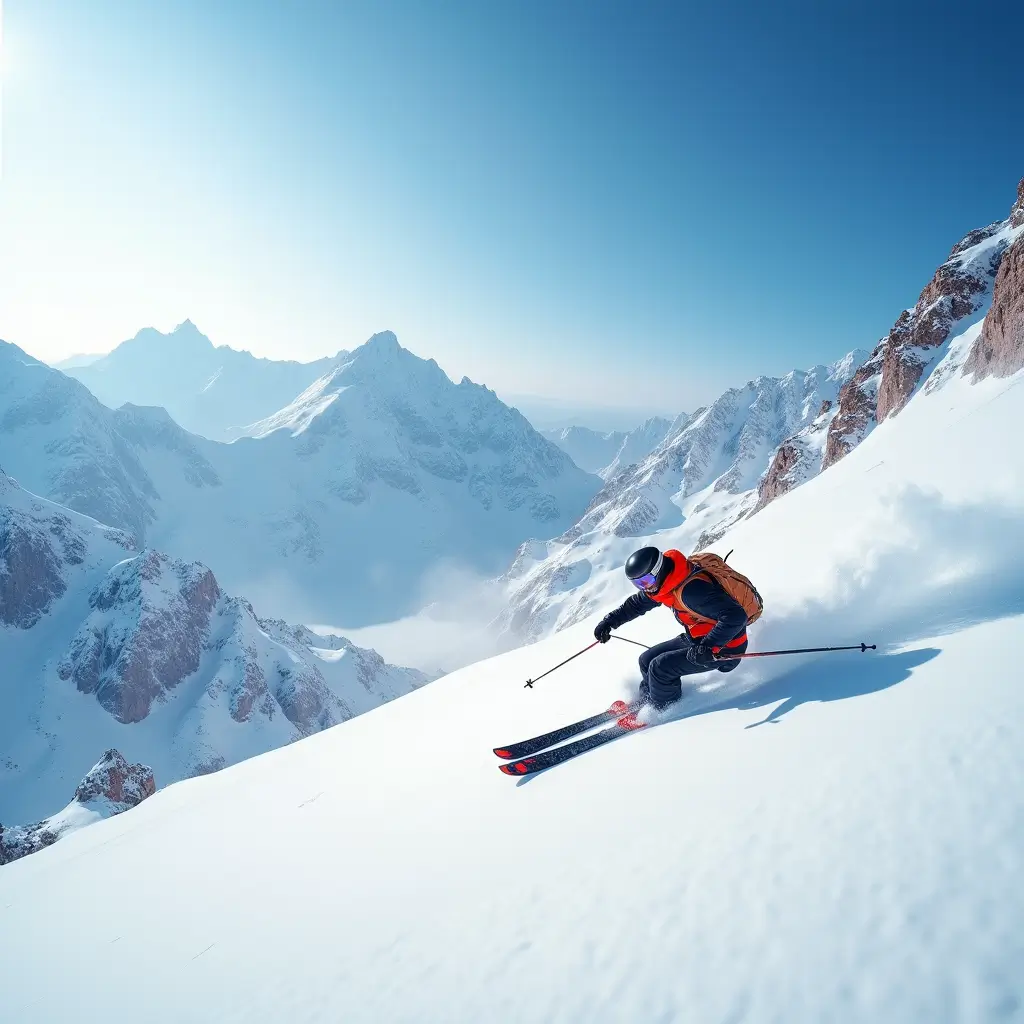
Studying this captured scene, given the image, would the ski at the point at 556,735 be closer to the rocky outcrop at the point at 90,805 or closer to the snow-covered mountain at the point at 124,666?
the rocky outcrop at the point at 90,805

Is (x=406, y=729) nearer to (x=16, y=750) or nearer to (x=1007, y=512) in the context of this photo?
(x=1007, y=512)

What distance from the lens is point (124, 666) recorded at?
291ft

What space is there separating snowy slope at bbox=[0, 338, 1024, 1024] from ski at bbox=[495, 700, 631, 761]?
1.06 feet

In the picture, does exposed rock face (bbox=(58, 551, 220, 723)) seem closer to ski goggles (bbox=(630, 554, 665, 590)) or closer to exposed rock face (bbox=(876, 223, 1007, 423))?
ski goggles (bbox=(630, 554, 665, 590))

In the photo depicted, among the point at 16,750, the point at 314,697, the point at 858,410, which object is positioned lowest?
the point at 314,697

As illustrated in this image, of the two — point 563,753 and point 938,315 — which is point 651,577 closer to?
point 563,753

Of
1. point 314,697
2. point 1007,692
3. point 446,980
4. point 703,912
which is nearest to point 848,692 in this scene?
point 1007,692

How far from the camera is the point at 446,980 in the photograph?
3.25 m

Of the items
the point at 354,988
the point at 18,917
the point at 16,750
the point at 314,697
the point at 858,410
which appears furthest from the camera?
the point at 314,697

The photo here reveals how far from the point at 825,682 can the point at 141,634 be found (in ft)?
363

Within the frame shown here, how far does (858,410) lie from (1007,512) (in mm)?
66733

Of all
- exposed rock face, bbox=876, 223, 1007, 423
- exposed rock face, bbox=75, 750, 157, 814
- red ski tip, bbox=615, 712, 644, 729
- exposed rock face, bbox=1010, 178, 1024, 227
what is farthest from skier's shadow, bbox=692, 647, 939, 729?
exposed rock face, bbox=1010, 178, 1024, 227

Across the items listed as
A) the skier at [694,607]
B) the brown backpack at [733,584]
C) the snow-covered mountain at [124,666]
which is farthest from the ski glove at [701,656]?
the snow-covered mountain at [124,666]

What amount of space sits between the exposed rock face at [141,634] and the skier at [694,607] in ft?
353
